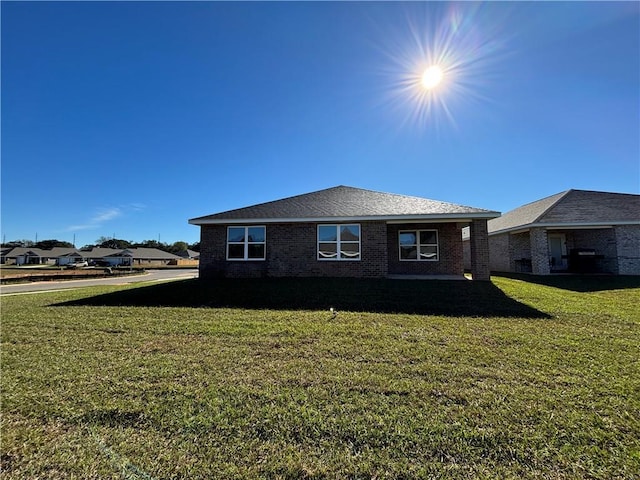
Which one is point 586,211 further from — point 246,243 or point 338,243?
point 246,243

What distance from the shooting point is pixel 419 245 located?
14.3 metres

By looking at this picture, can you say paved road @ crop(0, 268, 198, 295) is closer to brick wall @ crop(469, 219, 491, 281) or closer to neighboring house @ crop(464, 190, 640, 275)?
brick wall @ crop(469, 219, 491, 281)

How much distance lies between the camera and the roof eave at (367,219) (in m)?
11.1

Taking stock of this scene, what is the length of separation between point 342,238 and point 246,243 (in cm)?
438

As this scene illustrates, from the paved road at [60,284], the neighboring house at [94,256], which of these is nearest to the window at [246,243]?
the paved road at [60,284]

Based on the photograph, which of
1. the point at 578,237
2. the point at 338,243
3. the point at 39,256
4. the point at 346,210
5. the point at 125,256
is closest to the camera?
the point at 338,243

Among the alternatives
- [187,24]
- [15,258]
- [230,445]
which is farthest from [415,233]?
[15,258]

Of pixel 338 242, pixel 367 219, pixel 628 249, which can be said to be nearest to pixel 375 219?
pixel 367 219

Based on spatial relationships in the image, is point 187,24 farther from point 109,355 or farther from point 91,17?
point 109,355

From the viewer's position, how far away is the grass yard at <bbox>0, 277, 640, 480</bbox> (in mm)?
2307

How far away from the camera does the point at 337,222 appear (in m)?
12.2

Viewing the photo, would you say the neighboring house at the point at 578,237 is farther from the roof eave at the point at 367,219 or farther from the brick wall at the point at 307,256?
the roof eave at the point at 367,219

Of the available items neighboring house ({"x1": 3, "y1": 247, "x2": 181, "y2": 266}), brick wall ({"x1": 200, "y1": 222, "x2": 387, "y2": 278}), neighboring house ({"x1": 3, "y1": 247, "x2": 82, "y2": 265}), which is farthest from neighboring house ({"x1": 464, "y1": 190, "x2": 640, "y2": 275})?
neighboring house ({"x1": 3, "y1": 247, "x2": 82, "y2": 265})

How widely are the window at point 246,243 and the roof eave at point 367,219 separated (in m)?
0.47
